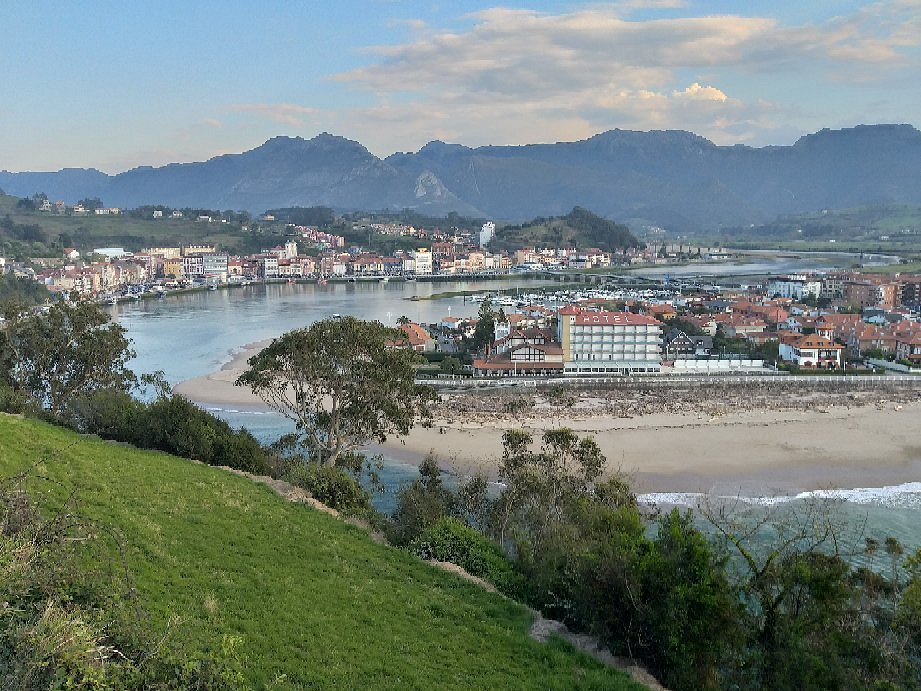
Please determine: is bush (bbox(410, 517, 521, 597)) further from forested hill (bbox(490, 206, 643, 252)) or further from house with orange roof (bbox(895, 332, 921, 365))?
forested hill (bbox(490, 206, 643, 252))

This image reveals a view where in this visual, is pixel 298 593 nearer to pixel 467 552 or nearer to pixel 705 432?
pixel 467 552

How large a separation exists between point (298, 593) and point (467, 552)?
239cm

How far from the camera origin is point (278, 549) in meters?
7.38

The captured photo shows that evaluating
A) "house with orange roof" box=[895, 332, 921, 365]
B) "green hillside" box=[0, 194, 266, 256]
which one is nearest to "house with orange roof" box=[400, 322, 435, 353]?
"house with orange roof" box=[895, 332, 921, 365]

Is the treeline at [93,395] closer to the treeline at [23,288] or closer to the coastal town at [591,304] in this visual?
the coastal town at [591,304]

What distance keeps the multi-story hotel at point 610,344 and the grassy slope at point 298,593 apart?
22.8 metres

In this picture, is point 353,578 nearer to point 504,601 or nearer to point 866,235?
point 504,601

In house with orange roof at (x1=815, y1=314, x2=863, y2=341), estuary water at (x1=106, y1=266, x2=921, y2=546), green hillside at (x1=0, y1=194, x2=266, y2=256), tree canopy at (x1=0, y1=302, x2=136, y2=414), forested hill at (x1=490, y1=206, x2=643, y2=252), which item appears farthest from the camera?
forested hill at (x1=490, y1=206, x2=643, y2=252)

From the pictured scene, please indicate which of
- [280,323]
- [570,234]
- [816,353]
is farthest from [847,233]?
[280,323]

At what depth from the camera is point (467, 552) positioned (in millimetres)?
8320

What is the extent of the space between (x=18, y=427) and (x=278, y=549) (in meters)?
4.66

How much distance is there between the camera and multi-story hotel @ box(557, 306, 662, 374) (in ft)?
100

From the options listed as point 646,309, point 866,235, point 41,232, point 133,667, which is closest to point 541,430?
point 133,667

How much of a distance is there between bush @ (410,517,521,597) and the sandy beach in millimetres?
8764
